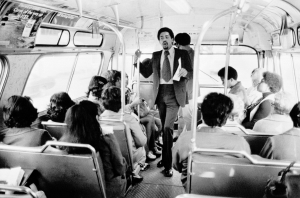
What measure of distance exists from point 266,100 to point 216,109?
76.7 inches

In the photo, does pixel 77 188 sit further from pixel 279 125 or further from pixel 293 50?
pixel 293 50

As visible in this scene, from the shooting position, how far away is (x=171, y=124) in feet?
13.8

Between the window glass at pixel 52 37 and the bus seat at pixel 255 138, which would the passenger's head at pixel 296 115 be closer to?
the bus seat at pixel 255 138

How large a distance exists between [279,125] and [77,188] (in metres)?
2.08

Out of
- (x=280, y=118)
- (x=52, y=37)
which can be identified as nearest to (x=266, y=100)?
(x=280, y=118)

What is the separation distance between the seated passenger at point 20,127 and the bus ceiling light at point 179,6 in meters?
3.39

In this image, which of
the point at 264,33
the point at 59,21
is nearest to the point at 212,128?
the point at 59,21

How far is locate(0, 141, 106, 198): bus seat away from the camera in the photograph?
2.41 metres

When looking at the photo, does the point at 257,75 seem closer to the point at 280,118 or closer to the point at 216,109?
the point at 280,118

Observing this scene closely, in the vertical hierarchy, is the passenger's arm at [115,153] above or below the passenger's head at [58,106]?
below

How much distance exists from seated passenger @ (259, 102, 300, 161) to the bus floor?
167 cm

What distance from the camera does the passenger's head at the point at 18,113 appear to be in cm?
282

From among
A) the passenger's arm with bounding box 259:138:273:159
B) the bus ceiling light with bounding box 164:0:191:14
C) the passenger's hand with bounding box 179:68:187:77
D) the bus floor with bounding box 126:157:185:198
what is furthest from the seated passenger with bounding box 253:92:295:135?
the bus ceiling light with bounding box 164:0:191:14

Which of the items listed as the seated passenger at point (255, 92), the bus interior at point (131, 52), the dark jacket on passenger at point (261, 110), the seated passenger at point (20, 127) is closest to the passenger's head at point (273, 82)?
the dark jacket on passenger at point (261, 110)
